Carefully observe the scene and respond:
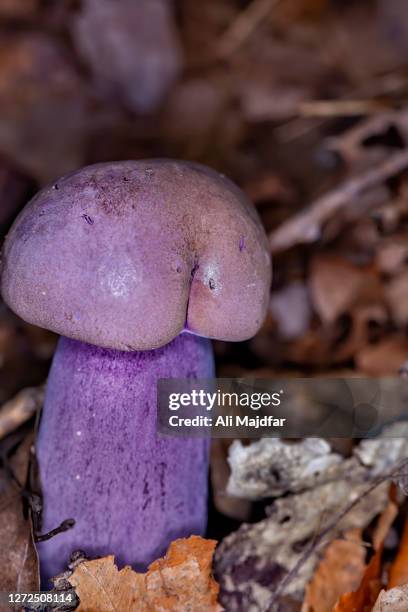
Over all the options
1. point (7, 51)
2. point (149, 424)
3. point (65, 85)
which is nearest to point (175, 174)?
point (149, 424)

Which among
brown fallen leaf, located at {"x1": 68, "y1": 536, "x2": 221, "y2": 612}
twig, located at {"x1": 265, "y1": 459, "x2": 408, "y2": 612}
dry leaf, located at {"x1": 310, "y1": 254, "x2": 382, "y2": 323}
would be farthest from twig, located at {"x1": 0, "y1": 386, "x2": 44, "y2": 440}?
dry leaf, located at {"x1": 310, "y1": 254, "x2": 382, "y2": 323}

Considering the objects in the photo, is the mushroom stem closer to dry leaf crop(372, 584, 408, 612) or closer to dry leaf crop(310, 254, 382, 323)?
dry leaf crop(372, 584, 408, 612)

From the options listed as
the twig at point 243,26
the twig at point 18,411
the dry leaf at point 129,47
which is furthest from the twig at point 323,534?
the twig at point 243,26

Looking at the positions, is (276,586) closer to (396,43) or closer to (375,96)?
(375,96)

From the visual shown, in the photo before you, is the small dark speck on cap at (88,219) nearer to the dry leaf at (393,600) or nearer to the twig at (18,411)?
the twig at (18,411)

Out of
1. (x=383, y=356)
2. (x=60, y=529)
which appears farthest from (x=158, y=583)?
(x=383, y=356)

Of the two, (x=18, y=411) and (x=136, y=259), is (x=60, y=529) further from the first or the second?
(x=136, y=259)
